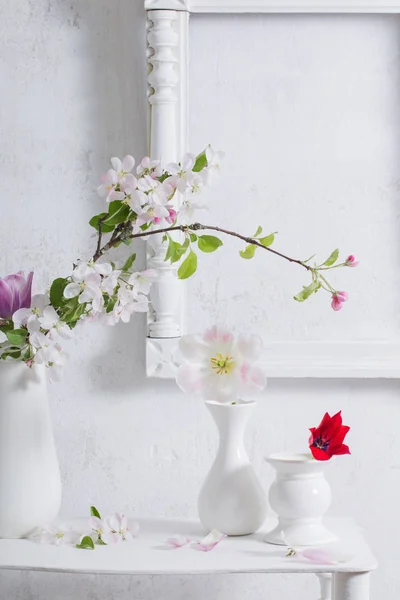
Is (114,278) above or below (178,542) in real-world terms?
above

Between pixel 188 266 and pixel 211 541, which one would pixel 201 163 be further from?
pixel 211 541

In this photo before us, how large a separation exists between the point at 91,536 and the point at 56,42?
78 cm

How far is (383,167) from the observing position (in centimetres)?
143

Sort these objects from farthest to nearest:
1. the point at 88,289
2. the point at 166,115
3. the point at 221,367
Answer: the point at 166,115, the point at 221,367, the point at 88,289

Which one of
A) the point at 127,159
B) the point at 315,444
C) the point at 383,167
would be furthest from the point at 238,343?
the point at 383,167

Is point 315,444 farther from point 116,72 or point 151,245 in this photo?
point 116,72

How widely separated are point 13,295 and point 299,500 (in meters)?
0.48

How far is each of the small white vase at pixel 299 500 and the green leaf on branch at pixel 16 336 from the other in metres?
0.38

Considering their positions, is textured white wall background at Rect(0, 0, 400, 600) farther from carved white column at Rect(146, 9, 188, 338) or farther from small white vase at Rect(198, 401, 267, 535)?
small white vase at Rect(198, 401, 267, 535)

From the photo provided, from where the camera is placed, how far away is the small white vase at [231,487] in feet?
4.08

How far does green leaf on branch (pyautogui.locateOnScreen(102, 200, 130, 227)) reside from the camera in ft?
3.88

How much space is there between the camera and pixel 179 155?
4.62 ft

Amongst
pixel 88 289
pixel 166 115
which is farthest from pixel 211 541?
pixel 166 115

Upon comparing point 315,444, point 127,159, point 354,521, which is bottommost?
point 354,521
